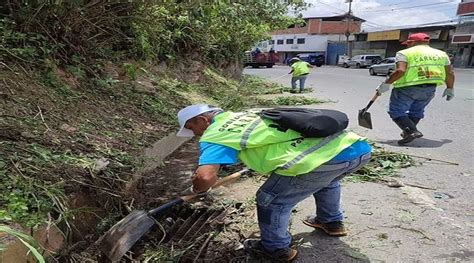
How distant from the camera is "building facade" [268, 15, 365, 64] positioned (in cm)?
6084

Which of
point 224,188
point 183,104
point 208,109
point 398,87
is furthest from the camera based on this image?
point 183,104

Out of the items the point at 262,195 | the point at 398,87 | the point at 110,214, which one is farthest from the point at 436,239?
the point at 398,87

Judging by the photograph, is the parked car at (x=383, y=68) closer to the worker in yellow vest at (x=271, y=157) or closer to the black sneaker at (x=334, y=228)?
the black sneaker at (x=334, y=228)

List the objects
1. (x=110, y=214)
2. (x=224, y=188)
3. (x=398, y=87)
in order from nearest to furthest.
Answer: (x=110, y=214) < (x=224, y=188) < (x=398, y=87)

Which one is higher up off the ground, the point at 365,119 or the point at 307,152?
the point at 307,152

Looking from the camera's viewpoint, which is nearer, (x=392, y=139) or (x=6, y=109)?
(x=6, y=109)

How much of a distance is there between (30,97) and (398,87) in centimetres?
457

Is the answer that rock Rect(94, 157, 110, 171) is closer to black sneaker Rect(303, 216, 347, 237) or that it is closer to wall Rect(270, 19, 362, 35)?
black sneaker Rect(303, 216, 347, 237)

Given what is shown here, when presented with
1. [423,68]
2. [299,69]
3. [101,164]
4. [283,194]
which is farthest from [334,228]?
[299,69]

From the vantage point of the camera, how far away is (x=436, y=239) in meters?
3.07

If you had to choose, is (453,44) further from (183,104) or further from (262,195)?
(262,195)

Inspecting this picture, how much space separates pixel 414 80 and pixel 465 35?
Result: 1431 inches

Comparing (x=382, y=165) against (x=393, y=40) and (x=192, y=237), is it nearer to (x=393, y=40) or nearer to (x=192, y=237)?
(x=192, y=237)

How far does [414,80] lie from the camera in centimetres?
577
